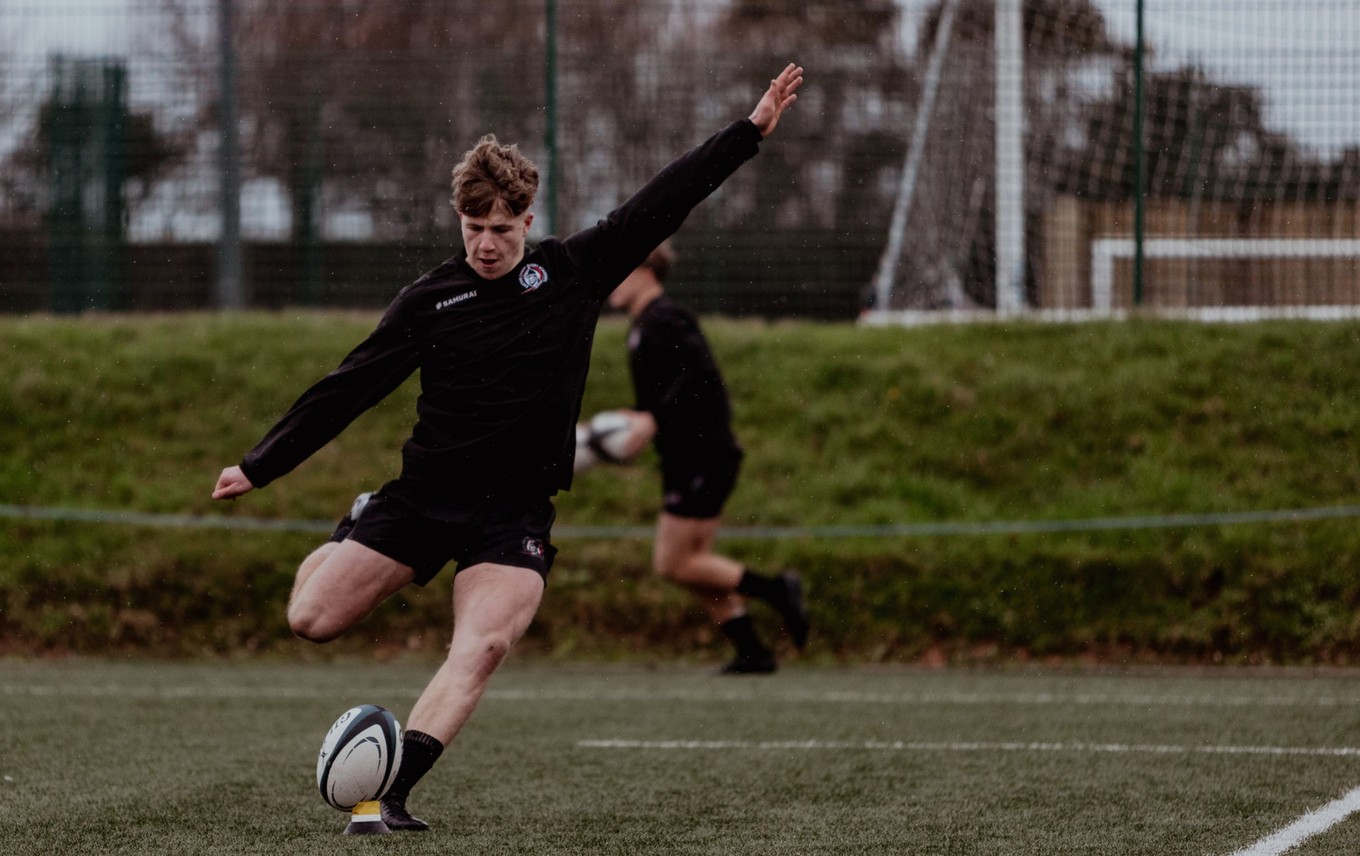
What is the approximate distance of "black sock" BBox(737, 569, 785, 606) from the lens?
10125mm

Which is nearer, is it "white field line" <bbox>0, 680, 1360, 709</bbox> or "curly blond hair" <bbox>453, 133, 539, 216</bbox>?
"curly blond hair" <bbox>453, 133, 539, 216</bbox>

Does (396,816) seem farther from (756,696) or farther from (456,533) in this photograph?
(756,696)

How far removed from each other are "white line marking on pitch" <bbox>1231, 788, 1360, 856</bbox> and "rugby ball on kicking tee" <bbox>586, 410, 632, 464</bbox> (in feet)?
15.1

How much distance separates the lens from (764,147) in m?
15.3

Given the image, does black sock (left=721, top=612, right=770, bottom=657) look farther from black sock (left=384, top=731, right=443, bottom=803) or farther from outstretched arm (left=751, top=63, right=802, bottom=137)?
black sock (left=384, top=731, right=443, bottom=803)

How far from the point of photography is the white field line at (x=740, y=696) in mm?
8898

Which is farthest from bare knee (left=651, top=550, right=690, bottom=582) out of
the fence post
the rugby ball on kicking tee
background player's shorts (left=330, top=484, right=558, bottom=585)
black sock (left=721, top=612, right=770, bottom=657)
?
the fence post

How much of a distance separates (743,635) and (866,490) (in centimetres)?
263

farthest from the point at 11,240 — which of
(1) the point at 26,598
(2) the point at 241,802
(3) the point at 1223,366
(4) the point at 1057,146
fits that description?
(2) the point at 241,802

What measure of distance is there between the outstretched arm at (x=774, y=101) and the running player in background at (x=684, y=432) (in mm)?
3662

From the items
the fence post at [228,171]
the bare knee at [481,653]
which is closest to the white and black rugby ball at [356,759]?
the bare knee at [481,653]

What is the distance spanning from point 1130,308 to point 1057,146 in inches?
53.4

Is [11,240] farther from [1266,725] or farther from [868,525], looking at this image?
[1266,725]

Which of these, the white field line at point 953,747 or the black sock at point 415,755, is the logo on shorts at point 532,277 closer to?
the black sock at point 415,755
